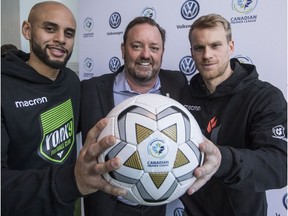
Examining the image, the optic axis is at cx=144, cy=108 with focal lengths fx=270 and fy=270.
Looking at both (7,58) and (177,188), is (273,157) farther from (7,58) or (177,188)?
(7,58)

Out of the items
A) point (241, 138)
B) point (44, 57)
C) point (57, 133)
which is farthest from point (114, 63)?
point (241, 138)

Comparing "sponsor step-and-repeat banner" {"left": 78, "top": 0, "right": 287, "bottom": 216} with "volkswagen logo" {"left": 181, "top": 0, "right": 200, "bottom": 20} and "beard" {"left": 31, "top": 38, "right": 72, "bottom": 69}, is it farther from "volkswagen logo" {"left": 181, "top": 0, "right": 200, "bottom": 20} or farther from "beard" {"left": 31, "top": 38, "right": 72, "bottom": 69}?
"beard" {"left": 31, "top": 38, "right": 72, "bottom": 69}

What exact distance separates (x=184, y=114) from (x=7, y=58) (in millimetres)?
959

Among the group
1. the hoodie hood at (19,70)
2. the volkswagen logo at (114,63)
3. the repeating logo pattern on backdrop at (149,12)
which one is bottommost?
the volkswagen logo at (114,63)

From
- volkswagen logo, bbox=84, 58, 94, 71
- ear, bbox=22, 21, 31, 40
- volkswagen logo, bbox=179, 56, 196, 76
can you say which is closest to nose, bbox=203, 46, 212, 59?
volkswagen logo, bbox=179, 56, 196, 76

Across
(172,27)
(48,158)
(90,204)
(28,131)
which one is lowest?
(90,204)

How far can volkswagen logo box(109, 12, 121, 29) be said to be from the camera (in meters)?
2.20

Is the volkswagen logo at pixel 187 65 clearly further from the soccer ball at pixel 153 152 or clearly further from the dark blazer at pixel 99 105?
the soccer ball at pixel 153 152

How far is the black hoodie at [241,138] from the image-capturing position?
897mm

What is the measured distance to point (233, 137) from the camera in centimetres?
121

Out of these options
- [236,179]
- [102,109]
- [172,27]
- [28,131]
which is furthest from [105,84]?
[236,179]

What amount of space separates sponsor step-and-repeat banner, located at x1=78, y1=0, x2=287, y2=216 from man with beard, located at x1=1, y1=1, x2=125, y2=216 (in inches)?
29.1

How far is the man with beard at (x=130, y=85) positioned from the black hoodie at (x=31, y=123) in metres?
0.09

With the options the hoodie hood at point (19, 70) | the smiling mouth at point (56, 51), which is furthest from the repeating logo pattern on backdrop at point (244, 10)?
Result: the hoodie hood at point (19, 70)
